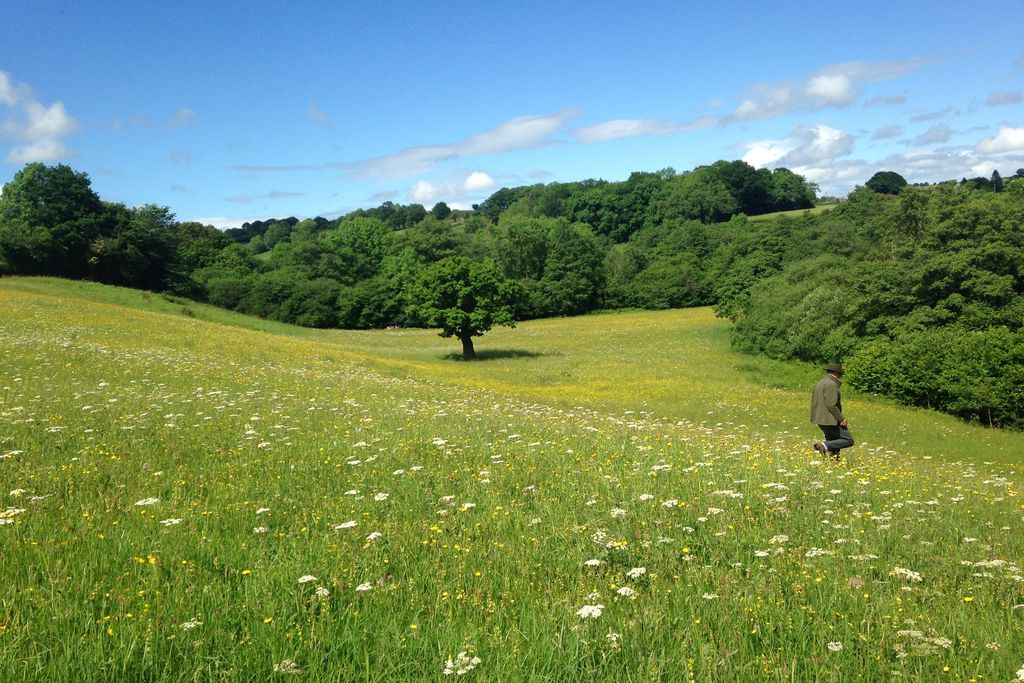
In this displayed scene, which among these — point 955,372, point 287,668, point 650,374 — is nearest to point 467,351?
point 650,374

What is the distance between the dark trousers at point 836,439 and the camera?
1406cm

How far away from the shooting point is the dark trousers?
14.1m

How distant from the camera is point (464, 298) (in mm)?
52344

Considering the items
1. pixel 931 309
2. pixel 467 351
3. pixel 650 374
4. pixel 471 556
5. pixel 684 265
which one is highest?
pixel 684 265

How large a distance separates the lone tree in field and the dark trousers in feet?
124

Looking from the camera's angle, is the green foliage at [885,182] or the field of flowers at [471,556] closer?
the field of flowers at [471,556]

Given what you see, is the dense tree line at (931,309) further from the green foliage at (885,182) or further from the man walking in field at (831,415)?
the green foliage at (885,182)

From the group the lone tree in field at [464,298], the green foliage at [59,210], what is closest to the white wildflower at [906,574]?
the lone tree in field at [464,298]

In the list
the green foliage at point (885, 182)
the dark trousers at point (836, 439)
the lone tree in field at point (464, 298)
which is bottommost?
the dark trousers at point (836, 439)

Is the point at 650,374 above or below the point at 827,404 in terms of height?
below

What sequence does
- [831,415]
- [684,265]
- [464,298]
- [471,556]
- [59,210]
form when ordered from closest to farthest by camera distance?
1. [471,556]
2. [831,415]
3. [464,298]
4. [59,210]
5. [684,265]

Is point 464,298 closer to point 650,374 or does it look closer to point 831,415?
point 650,374

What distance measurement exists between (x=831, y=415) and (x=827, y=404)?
25 cm

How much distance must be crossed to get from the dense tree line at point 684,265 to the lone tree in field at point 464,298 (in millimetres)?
172
